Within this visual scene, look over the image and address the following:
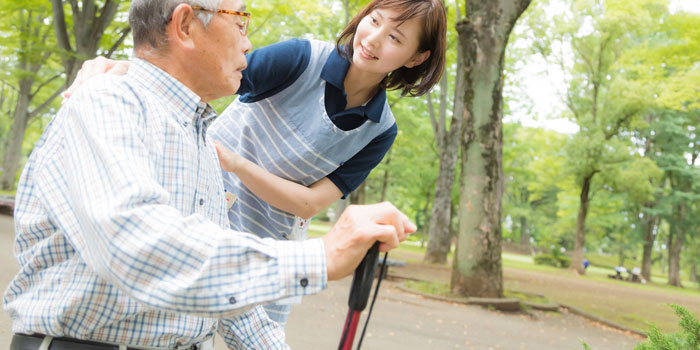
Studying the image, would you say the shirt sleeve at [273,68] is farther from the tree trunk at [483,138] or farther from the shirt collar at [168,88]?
the tree trunk at [483,138]

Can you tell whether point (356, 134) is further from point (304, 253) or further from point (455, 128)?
point (455, 128)

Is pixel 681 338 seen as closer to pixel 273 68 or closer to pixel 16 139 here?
pixel 273 68

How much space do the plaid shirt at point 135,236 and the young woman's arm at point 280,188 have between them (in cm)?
49

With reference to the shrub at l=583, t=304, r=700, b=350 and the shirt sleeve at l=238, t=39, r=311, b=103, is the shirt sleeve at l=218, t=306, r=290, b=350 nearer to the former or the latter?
the shirt sleeve at l=238, t=39, r=311, b=103

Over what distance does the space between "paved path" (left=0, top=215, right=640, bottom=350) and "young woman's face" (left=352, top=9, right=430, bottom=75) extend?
409cm

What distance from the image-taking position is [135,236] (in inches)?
44.8

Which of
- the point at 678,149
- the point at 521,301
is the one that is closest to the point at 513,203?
the point at 678,149

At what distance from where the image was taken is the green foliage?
8.46ft

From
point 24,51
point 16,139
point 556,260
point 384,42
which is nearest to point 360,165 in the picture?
point 384,42

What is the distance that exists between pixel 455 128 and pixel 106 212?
19363 millimetres

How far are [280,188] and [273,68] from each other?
21.2 inches

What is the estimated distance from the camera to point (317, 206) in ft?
8.82

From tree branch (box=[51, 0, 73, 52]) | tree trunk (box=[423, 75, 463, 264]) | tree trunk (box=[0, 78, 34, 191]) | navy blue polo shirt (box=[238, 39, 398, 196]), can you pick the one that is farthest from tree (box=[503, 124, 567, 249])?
navy blue polo shirt (box=[238, 39, 398, 196])

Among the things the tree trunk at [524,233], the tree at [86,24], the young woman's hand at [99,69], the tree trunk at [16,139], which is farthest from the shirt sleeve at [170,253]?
the tree trunk at [524,233]
